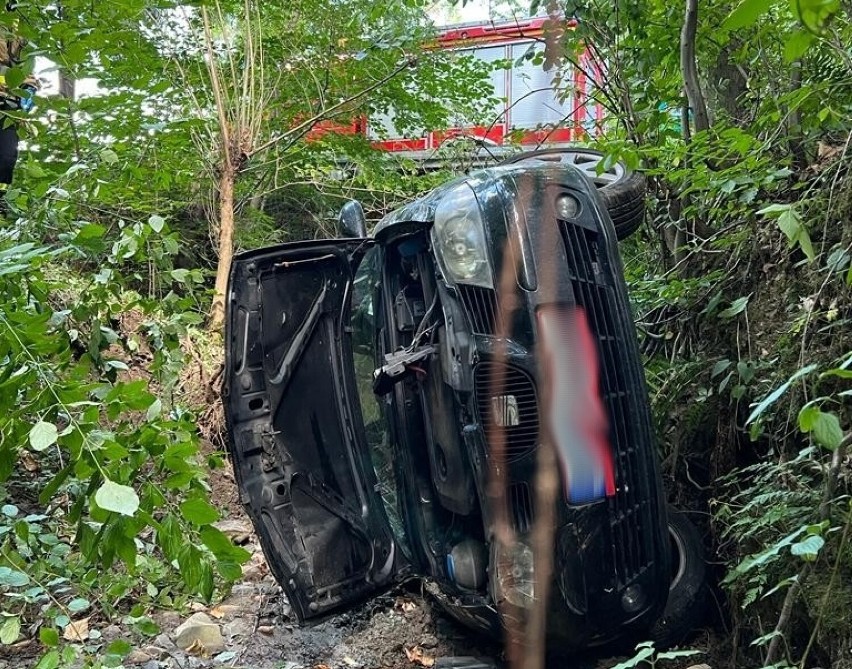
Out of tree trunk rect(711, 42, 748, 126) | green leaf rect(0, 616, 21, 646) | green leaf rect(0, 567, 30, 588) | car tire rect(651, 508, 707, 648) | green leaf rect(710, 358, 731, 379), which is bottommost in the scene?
car tire rect(651, 508, 707, 648)

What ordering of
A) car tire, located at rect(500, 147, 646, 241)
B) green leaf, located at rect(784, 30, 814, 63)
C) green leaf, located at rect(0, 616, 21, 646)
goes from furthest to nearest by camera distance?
car tire, located at rect(500, 147, 646, 241), green leaf, located at rect(0, 616, 21, 646), green leaf, located at rect(784, 30, 814, 63)

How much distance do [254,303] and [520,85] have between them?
198 inches

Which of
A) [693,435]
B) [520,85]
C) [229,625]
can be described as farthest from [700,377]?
[520,85]

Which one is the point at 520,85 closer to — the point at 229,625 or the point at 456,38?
the point at 456,38

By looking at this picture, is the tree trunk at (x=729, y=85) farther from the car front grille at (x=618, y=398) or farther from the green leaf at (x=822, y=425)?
the green leaf at (x=822, y=425)

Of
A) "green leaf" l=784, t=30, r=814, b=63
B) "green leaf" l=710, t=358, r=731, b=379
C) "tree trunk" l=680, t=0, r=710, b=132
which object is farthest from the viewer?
"tree trunk" l=680, t=0, r=710, b=132

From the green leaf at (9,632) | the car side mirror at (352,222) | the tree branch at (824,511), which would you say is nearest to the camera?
the tree branch at (824,511)

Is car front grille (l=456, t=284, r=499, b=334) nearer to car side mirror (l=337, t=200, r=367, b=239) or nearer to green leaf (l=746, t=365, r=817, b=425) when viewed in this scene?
green leaf (l=746, t=365, r=817, b=425)

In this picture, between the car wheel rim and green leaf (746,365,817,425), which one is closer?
green leaf (746,365,817,425)

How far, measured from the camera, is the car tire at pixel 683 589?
2.57m

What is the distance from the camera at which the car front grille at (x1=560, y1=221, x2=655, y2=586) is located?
232 centimetres

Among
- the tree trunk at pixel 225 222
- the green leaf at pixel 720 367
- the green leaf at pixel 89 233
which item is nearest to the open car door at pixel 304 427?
the green leaf at pixel 89 233

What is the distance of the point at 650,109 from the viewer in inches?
151

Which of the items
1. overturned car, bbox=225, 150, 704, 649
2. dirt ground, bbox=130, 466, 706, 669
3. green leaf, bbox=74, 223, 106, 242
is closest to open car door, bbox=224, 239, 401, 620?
overturned car, bbox=225, 150, 704, 649
